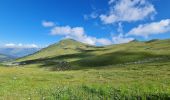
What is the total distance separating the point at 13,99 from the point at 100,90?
7.63m

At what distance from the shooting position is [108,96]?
24688 millimetres

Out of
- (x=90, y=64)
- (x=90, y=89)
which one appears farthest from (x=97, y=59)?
(x=90, y=89)

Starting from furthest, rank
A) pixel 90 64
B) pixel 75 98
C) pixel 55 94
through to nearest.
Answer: pixel 90 64, pixel 55 94, pixel 75 98

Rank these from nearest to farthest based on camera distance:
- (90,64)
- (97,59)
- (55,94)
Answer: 1. (55,94)
2. (90,64)
3. (97,59)

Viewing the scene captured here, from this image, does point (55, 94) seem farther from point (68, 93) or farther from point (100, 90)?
point (100, 90)

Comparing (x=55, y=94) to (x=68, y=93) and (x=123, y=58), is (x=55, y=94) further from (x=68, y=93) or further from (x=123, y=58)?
(x=123, y=58)

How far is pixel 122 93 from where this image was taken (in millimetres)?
25094

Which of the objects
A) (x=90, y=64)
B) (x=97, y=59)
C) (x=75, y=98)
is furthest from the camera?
(x=97, y=59)

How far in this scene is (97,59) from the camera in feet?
491

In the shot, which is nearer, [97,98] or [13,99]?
[97,98]

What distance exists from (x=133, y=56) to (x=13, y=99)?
120 meters

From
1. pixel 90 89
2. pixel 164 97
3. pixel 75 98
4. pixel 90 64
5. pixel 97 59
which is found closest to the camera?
pixel 164 97

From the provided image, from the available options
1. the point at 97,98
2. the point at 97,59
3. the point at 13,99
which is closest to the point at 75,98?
the point at 97,98

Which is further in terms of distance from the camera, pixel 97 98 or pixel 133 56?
pixel 133 56
